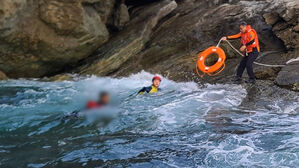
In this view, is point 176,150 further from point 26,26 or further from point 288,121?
point 26,26

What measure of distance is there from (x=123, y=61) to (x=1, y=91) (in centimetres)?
463

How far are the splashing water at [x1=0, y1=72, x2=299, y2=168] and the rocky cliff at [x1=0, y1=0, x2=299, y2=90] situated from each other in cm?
210

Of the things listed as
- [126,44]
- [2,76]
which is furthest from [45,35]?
[126,44]

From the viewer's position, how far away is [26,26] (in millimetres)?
12312

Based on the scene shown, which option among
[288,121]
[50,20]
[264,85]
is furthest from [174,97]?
[50,20]

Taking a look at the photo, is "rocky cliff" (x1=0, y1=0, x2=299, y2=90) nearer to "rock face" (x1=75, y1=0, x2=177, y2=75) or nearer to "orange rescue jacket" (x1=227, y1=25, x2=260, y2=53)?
"rock face" (x1=75, y1=0, x2=177, y2=75)

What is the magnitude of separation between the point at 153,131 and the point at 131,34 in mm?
7445

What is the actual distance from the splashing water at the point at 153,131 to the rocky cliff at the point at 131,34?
2.10 meters

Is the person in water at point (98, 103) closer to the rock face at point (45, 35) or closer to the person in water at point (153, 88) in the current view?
the person in water at point (153, 88)

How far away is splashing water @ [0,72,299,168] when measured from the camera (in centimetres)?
587

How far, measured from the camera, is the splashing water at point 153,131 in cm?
587

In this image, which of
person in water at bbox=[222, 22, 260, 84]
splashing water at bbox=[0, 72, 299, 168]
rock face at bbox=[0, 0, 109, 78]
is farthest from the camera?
rock face at bbox=[0, 0, 109, 78]

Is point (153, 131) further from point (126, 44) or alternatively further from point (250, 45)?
point (126, 44)

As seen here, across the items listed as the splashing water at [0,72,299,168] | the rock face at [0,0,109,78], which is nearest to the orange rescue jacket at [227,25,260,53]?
the splashing water at [0,72,299,168]
